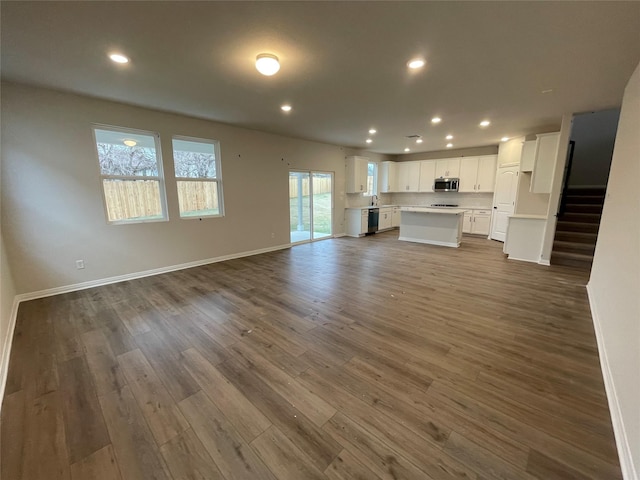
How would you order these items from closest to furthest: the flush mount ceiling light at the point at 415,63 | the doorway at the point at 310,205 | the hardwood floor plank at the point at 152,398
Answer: the hardwood floor plank at the point at 152,398 < the flush mount ceiling light at the point at 415,63 < the doorway at the point at 310,205

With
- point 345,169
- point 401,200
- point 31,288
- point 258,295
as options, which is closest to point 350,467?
point 258,295

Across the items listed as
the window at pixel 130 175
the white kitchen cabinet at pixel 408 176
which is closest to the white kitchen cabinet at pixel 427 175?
the white kitchen cabinet at pixel 408 176

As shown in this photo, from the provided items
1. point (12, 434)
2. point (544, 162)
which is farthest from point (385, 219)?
point (12, 434)

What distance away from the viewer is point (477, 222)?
26.1ft

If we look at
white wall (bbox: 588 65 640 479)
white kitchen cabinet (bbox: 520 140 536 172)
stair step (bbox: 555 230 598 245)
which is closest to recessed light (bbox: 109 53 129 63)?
white wall (bbox: 588 65 640 479)

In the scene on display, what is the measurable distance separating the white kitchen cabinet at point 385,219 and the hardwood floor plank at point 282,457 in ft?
25.8

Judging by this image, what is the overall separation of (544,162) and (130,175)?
7.52 meters

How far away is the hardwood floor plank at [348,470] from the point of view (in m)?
1.31

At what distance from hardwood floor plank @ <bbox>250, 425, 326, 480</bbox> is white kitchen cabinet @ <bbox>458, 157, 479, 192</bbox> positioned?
858cm

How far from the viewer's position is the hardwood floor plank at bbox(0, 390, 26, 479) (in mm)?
1349

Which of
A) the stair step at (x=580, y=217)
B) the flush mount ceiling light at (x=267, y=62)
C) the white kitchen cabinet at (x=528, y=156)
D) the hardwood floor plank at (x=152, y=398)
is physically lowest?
the hardwood floor plank at (x=152, y=398)

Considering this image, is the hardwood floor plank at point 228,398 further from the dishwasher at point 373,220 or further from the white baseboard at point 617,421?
the dishwasher at point 373,220

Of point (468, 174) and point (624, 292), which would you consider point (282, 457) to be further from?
point (468, 174)

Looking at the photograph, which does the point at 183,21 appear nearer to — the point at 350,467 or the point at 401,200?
the point at 350,467
